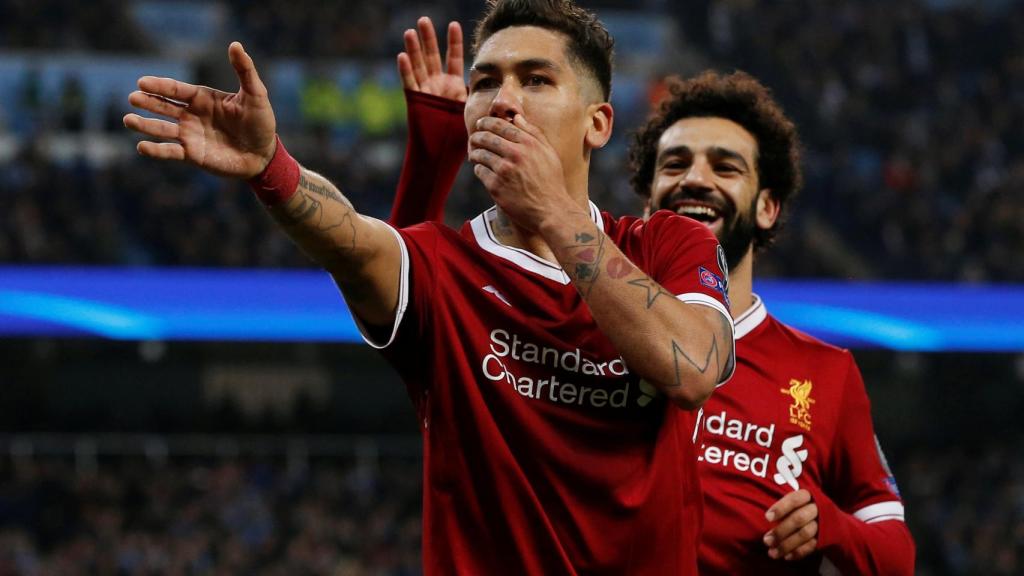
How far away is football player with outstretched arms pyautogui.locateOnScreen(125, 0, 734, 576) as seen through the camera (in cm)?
252

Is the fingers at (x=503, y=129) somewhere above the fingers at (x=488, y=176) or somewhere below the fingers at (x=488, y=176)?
above

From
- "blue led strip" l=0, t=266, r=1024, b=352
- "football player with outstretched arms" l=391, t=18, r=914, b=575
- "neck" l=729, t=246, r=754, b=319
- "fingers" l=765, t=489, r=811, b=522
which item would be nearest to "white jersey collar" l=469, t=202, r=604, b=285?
"football player with outstretched arms" l=391, t=18, r=914, b=575

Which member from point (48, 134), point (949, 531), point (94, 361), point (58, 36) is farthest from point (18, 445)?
point (949, 531)

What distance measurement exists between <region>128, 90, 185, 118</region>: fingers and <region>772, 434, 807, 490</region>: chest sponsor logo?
200cm

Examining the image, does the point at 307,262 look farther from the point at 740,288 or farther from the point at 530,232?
the point at 530,232

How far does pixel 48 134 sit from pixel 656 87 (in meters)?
8.43

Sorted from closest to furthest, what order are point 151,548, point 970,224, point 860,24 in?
point 151,548
point 970,224
point 860,24

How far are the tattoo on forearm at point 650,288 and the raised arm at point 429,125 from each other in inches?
56.4

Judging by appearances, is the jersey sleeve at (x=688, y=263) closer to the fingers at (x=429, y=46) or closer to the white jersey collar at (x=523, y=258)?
the white jersey collar at (x=523, y=258)

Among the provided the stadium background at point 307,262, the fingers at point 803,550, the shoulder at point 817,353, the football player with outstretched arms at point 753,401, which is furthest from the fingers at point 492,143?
the stadium background at point 307,262

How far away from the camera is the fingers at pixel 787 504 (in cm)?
341

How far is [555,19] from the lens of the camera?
292 cm

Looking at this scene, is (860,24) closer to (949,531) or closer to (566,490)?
(949,531)

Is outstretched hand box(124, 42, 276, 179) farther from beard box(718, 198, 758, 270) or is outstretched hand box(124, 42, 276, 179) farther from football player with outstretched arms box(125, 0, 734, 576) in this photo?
beard box(718, 198, 758, 270)
